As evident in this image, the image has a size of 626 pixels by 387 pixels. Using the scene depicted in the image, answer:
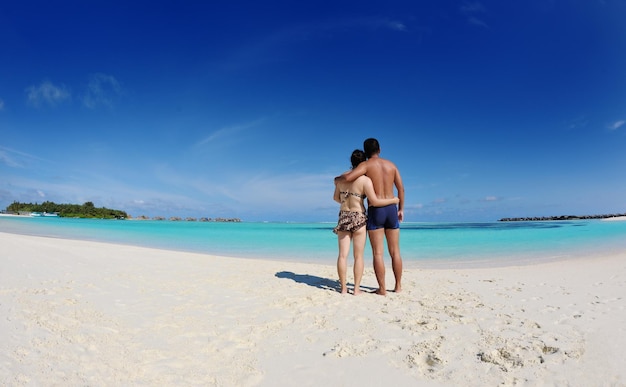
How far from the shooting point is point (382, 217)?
210 inches

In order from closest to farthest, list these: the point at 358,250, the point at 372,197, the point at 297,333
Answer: the point at 297,333
the point at 372,197
the point at 358,250

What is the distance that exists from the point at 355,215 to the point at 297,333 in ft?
7.38

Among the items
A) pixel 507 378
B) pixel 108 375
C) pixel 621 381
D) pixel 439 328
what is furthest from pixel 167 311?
pixel 621 381

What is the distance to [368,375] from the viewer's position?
8.70ft

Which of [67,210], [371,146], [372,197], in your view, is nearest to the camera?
[372,197]

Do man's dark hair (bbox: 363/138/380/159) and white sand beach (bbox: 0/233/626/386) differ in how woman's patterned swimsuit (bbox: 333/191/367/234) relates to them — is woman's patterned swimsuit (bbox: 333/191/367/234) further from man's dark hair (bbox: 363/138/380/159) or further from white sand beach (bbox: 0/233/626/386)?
white sand beach (bbox: 0/233/626/386)

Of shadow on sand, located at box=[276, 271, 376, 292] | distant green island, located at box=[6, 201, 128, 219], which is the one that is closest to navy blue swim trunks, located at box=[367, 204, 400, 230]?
shadow on sand, located at box=[276, 271, 376, 292]

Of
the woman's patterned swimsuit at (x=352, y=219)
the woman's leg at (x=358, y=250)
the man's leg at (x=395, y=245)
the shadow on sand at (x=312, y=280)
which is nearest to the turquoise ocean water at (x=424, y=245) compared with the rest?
the shadow on sand at (x=312, y=280)

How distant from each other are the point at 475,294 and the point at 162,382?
15.6 ft

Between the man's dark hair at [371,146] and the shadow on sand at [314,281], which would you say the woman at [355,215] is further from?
the shadow on sand at [314,281]

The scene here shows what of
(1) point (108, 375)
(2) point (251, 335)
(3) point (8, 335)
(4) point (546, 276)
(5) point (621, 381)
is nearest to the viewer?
(5) point (621, 381)

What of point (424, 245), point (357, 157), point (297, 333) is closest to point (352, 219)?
point (357, 157)

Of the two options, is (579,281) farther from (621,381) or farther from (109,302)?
(109,302)

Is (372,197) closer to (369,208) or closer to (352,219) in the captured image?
(369,208)
